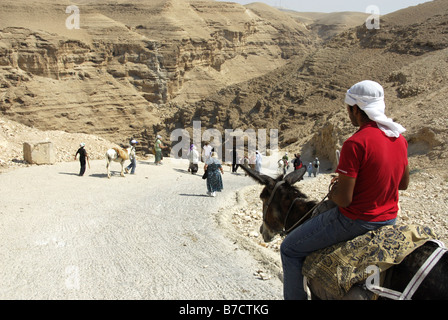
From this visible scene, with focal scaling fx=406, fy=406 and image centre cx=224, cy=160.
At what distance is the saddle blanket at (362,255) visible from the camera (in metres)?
2.74

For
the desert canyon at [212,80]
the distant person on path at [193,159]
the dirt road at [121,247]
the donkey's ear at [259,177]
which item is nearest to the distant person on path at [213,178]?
the dirt road at [121,247]

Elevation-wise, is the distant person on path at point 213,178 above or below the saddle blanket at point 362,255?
below

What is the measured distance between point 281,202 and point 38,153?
16417 millimetres

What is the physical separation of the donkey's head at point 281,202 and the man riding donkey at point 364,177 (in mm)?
482

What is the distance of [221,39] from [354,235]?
8206 centimetres

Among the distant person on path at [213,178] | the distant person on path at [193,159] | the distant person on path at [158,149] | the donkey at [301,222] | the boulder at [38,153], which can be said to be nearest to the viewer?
the donkey at [301,222]

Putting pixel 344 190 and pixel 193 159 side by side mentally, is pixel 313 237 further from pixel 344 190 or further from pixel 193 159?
pixel 193 159

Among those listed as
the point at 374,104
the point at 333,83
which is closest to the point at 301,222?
the point at 374,104

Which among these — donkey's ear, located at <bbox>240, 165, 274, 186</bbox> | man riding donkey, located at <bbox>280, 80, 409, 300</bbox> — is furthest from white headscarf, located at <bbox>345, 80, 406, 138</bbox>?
donkey's ear, located at <bbox>240, 165, 274, 186</bbox>

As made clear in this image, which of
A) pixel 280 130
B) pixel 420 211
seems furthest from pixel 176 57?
pixel 420 211

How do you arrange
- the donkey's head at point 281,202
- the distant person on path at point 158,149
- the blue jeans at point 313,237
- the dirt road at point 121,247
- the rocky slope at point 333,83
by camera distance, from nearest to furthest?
the blue jeans at point 313,237 → the donkey's head at point 281,202 → the dirt road at point 121,247 → the distant person on path at point 158,149 → the rocky slope at point 333,83

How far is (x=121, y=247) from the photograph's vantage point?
287 inches

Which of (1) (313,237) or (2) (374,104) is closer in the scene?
(2) (374,104)

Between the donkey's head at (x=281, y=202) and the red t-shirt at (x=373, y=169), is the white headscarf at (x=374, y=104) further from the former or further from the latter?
the donkey's head at (x=281, y=202)
